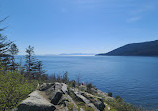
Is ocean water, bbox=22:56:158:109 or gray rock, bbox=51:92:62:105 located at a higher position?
gray rock, bbox=51:92:62:105

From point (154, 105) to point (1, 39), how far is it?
33.4 metres

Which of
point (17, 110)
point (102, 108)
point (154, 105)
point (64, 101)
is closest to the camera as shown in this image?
point (17, 110)

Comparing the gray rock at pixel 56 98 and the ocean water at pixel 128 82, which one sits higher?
the gray rock at pixel 56 98

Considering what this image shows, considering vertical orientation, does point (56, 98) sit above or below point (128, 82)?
above

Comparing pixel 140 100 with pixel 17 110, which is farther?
pixel 140 100

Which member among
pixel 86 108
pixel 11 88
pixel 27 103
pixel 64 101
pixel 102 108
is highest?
pixel 11 88

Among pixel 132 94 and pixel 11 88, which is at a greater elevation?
pixel 11 88

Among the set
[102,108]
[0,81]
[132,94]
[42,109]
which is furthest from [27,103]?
[132,94]

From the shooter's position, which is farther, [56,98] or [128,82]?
[128,82]

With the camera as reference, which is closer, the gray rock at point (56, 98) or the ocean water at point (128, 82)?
the gray rock at point (56, 98)

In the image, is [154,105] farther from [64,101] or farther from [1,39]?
[1,39]

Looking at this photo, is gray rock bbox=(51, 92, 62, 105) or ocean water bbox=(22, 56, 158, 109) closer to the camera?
gray rock bbox=(51, 92, 62, 105)

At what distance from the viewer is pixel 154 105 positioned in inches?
977

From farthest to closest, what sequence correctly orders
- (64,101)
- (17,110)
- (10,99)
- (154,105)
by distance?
(154,105)
(64,101)
(10,99)
(17,110)
